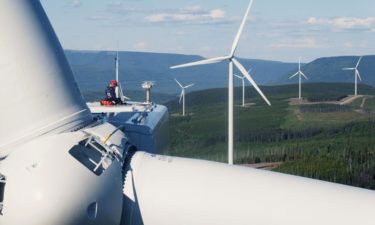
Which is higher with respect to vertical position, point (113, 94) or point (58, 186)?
point (113, 94)

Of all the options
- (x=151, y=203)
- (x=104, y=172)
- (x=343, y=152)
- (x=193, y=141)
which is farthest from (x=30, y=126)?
(x=193, y=141)

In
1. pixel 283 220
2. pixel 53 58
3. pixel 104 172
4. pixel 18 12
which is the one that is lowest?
pixel 283 220

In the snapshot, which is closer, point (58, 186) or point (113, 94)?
point (58, 186)

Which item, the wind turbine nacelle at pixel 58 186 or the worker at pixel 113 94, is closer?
the wind turbine nacelle at pixel 58 186

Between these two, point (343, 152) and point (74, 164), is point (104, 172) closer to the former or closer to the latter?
point (74, 164)

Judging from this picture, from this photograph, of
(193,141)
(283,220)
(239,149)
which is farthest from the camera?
(193,141)

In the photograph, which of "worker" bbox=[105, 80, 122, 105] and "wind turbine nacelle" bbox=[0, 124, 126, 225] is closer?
"wind turbine nacelle" bbox=[0, 124, 126, 225]

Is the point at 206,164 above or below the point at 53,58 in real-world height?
below

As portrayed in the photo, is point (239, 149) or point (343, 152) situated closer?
point (343, 152)
